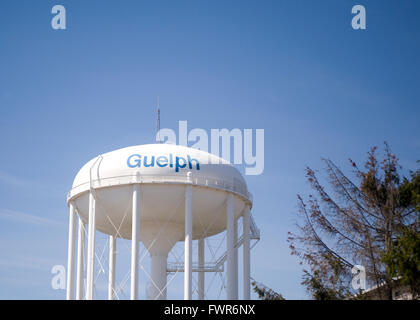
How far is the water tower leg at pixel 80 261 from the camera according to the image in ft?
97.7

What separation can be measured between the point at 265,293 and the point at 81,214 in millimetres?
9237

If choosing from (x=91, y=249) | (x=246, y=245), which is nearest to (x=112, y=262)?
(x=91, y=249)

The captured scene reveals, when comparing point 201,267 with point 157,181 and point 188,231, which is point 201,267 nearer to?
point 188,231

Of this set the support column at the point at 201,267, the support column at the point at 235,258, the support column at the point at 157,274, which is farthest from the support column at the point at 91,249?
the support column at the point at 235,258

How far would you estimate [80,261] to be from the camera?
30.7m

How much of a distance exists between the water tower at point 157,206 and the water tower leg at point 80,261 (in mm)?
45

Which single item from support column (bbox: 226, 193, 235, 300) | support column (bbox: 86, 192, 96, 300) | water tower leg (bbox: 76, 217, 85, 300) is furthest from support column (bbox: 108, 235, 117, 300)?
support column (bbox: 226, 193, 235, 300)

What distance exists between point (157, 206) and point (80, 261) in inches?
191

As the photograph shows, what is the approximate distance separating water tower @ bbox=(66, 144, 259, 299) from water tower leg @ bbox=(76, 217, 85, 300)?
0.15 ft

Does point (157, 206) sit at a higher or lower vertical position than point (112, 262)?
higher

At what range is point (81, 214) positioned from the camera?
30.9 metres
